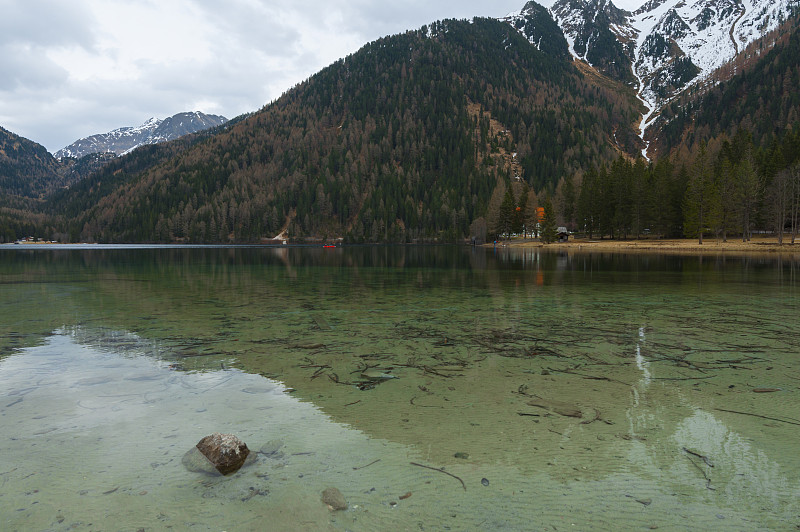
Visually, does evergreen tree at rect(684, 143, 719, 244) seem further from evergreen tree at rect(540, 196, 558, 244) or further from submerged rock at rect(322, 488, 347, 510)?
submerged rock at rect(322, 488, 347, 510)

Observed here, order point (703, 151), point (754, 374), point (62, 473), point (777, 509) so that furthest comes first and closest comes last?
point (703, 151) < point (754, 374) < point (62, 473) < point (777, 509)

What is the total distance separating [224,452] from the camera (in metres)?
5.82

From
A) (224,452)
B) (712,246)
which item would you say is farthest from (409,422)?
(712,246)

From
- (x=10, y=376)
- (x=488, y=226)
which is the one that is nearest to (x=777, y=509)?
(x=10, y=376)

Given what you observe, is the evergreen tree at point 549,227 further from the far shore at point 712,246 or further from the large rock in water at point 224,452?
the large rock in water at point 224,452

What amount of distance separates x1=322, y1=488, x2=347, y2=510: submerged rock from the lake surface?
13 cm

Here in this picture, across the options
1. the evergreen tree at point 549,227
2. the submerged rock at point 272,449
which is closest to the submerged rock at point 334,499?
the submerged rock at point 272,449

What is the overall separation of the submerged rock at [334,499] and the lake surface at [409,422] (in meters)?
0.13

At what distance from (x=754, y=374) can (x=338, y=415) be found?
30.6ft

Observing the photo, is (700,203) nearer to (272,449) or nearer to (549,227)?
(549,227)

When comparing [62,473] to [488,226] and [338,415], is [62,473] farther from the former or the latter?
[488,226]

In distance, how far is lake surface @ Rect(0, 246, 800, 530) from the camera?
16.3ft

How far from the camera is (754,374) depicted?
9711mm

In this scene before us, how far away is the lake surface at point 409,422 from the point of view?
496cm
